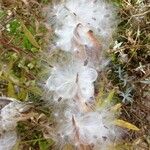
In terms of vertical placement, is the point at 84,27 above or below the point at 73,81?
above

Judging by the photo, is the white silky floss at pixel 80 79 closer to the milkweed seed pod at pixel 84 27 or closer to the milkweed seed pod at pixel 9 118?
the milkweed seed pod at pixel 84 27

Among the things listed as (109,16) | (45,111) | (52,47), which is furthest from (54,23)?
(45,111)

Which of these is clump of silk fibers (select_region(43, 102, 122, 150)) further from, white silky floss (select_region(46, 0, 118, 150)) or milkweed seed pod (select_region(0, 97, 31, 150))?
milkweed seed pod (select_region(0, 97, 31, 150))

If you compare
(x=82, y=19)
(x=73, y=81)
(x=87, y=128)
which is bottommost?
(x=87, y=128)

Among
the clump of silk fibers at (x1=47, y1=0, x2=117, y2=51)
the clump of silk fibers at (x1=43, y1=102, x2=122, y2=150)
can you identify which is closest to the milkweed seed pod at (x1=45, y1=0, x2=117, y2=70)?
the clump of silk fibers at (x1=47, y1=0, x2=117, y2=51)

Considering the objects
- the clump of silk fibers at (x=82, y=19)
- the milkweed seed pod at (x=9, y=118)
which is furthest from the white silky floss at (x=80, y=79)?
the milkweed seed pod at (x=9, y=118)

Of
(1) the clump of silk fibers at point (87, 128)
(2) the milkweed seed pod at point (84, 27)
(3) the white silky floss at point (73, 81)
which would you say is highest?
(2) the milkweed seed pod at point (84, 27)

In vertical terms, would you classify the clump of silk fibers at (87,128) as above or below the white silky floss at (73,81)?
below

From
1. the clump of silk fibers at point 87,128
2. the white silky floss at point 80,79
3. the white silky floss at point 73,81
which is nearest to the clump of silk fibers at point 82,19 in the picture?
the white silky floss at point 80,79

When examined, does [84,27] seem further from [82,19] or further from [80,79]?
[80,79]

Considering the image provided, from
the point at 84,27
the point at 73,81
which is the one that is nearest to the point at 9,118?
the point at 73,81

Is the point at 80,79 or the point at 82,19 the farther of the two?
the point at 82,19
